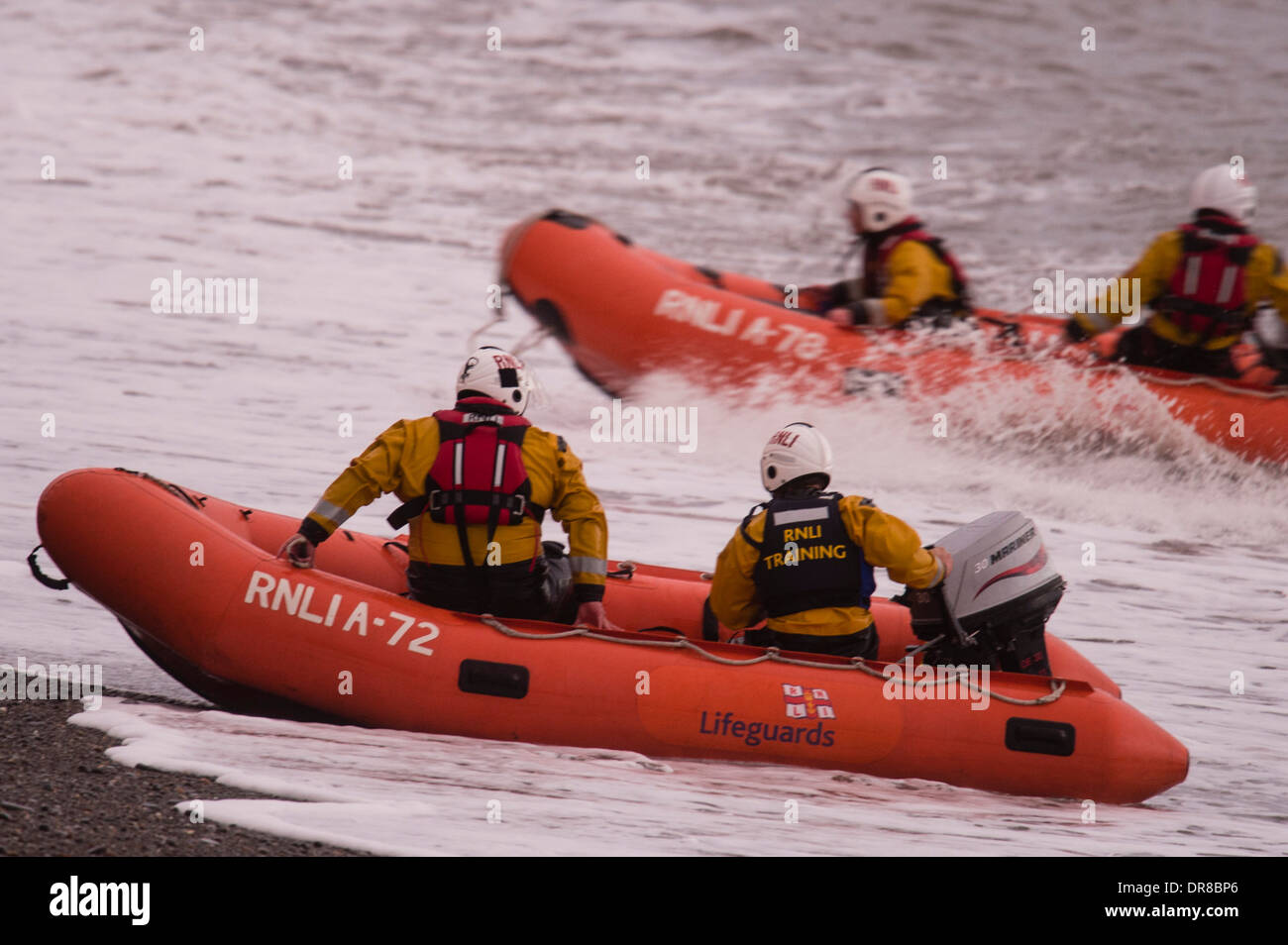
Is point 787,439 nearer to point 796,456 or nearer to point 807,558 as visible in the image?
point 796,456

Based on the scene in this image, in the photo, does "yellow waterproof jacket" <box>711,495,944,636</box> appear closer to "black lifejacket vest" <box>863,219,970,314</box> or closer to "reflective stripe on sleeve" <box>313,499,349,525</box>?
"reflective stripe on sleeve" <box>313,499,349,525</box>

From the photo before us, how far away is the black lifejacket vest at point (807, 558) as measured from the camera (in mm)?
3840

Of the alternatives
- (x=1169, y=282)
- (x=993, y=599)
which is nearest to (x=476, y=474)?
(x=993, y=599)

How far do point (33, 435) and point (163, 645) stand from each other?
3.14 meters

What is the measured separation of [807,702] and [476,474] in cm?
98

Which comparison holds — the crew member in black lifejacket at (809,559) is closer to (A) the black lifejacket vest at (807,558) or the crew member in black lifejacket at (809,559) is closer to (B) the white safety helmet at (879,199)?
(A) the black lifejacket vest at (807,558)

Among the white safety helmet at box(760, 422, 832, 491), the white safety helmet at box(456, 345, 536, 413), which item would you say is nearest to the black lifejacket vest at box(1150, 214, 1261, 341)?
the white safety helmet at box(760, 422, 832, 491)

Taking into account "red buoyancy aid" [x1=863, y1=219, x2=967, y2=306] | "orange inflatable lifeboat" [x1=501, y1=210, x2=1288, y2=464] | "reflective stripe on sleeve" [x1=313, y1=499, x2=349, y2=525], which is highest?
"red buoyancy aid" [x1=863, y1=219, x2=967, y2=306]

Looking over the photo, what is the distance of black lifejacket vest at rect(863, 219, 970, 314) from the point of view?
6.68m

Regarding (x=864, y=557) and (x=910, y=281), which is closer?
(x=864, y=557)

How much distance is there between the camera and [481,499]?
3885mm

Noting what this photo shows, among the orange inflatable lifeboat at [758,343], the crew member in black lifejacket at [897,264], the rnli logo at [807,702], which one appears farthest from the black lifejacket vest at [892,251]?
the rnli logo at [807,702]

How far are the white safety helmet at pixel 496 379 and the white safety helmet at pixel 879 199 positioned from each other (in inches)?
120

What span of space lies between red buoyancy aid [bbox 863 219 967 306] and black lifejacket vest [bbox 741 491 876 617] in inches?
119
